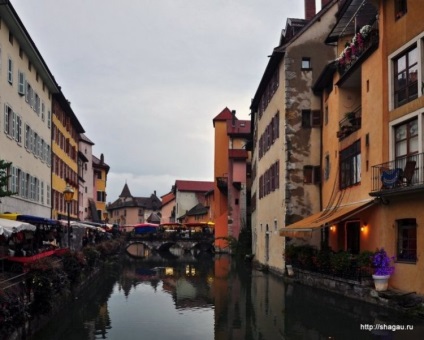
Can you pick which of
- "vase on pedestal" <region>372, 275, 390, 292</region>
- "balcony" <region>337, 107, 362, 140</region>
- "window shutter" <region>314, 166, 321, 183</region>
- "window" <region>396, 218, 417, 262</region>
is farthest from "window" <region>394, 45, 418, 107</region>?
"window shutter" <region>314, 166, 321, 183</region>

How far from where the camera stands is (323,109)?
31062 mm

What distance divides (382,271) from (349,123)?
8.87m

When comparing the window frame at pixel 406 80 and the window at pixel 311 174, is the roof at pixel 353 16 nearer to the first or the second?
the window frame at pixel 406 80

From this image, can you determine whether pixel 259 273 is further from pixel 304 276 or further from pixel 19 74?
pixel 19 74

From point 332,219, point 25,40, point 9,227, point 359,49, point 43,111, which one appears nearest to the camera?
point 9,227

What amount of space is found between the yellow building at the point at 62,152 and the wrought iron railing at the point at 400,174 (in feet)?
89.8

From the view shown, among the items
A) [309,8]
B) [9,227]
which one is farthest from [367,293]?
[309,8]

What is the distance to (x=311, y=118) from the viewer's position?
31547 millimetres

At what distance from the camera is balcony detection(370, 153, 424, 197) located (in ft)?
57.7

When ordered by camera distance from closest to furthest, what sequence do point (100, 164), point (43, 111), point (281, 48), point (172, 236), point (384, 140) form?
point (384, 140), point (281, 48), point (43, 111), point (172, 236), point (100, 164)

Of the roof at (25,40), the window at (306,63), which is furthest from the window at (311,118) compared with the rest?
the roof at (25,40)

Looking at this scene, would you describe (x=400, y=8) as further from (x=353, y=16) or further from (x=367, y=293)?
(x=367, y=293)

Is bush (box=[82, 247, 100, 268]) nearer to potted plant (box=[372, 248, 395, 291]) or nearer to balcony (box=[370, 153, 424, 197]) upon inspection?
potted plant (box=[372, 248, 395, 291])

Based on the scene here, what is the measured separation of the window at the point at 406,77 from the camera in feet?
60.7
